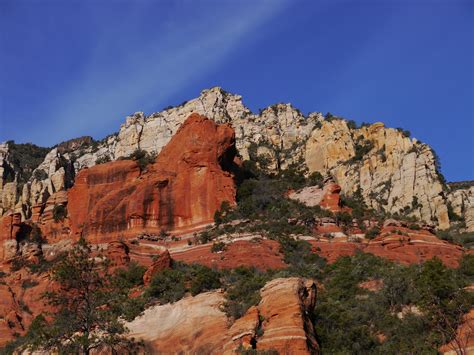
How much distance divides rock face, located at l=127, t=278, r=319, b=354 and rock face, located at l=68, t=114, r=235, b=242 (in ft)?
103

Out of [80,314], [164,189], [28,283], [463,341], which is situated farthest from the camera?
[164,189]

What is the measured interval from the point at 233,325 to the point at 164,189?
4036 centimetres

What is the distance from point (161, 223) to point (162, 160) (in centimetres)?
970

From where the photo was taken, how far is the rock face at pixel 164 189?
252 feet

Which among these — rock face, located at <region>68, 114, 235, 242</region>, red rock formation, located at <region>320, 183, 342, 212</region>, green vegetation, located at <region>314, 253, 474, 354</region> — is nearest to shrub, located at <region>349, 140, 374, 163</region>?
red rock formation, located at <region>320, 183, 342, 212</region>

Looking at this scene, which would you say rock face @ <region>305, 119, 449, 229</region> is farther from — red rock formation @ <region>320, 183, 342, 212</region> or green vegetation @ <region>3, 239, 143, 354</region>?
green vegetation @ <region>3, 239, 143, 354</region>

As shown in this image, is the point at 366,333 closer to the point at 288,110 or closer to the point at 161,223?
the point at 161,223

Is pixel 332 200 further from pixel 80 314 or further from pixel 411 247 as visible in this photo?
pixel 80 314

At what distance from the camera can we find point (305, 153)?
107312 mm

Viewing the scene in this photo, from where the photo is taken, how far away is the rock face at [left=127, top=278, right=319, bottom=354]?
122 ft

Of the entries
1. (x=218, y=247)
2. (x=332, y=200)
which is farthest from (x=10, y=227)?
(x=332, y=200)

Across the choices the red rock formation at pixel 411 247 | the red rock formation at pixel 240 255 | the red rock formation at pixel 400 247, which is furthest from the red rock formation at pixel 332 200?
the red rock formation at pixel 240 255

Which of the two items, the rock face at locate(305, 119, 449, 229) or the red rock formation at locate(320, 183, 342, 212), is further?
the rock face at locate(305, 119, 449, 229)

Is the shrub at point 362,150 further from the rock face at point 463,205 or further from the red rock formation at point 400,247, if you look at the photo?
the red rock formation at point 400,247
